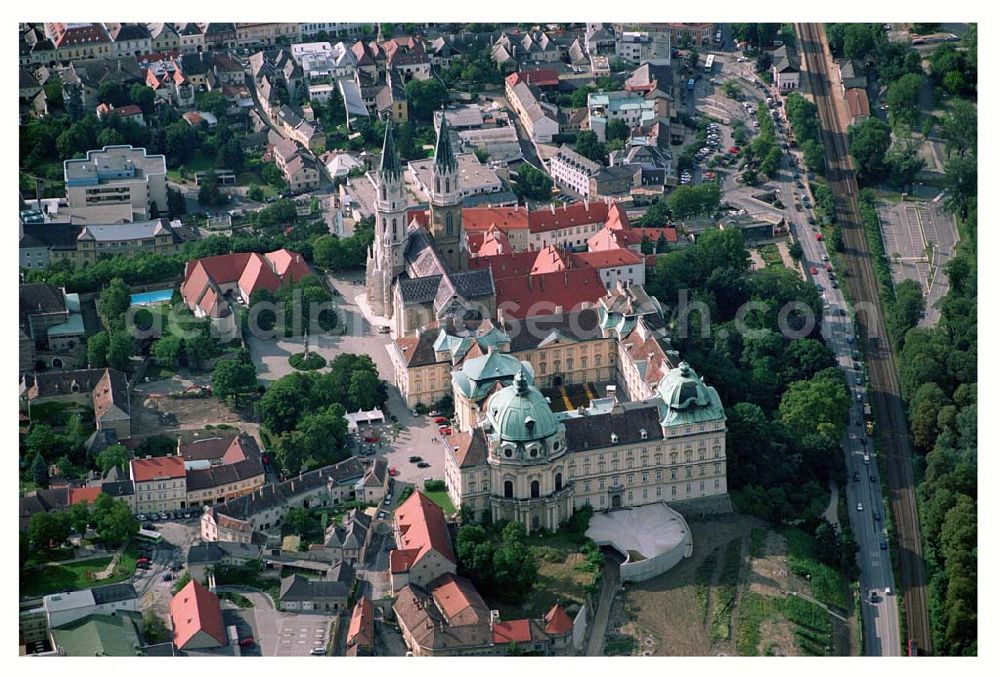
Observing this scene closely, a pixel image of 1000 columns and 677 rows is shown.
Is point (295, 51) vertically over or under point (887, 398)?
over

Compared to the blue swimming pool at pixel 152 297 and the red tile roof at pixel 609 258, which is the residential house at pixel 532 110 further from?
the blue swimming pool at pixel 152 297

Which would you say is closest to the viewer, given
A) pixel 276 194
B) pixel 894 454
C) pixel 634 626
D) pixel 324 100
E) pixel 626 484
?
pixel 634 626

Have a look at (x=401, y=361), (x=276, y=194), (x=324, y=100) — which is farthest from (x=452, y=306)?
(x=324, y=100)

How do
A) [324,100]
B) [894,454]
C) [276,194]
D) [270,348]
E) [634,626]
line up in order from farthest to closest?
[324,100]
[276,194]
[270,348]
[894,454]
[634,626]

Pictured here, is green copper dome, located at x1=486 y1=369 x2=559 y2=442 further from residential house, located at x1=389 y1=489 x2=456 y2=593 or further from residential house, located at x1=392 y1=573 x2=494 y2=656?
residential house, located at x1=392 y1=573 x2=494 y2=656

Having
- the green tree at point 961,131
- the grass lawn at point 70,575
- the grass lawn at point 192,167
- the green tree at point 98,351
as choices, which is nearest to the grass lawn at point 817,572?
the grass lawn at point 70,575

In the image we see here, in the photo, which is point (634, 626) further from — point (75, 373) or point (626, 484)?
point (75, 373)

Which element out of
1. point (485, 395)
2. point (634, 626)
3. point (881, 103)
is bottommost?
point (634, 626)

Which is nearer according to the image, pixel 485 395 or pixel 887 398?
pixel 485 395
